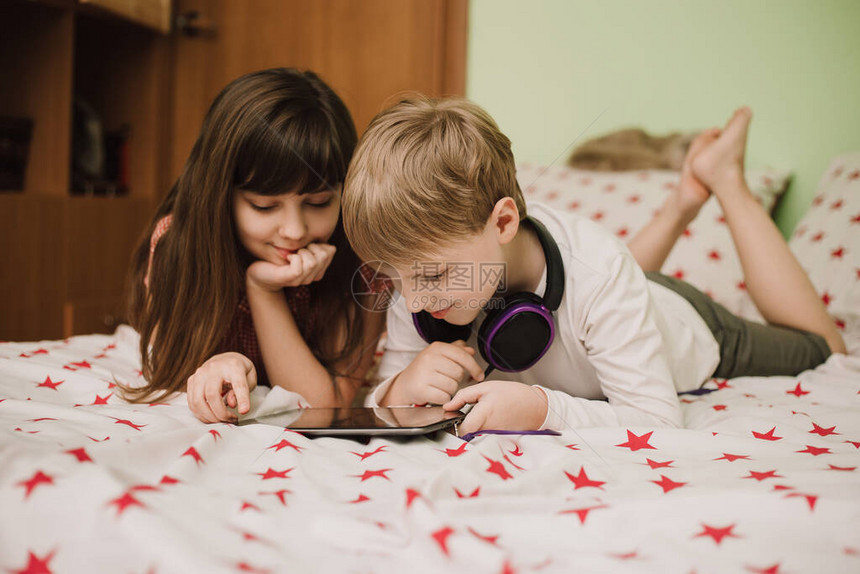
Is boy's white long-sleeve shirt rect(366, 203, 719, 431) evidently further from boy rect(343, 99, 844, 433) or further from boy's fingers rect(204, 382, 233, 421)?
boy's fingers rect(204, 382, 233, 421)

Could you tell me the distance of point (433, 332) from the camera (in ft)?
2.86

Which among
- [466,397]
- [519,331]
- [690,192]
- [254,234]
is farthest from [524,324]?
[690,192]

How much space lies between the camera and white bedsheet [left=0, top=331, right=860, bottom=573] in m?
0.46

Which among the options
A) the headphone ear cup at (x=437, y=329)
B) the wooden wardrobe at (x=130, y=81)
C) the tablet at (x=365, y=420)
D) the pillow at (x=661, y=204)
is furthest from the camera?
the wooden wardrobe at (x=130, y=81)

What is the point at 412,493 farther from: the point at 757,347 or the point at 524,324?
the point at 757,347

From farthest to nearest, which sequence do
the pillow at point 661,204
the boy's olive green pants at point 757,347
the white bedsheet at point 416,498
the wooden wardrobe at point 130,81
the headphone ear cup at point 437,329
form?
the wooden wardrobe at point 130,81 → the pillow at point 661,204 → the boy's olive green pants at point 757,347 → the headphone ear cup at point 437,329 → the white bedsheet at point 416,498

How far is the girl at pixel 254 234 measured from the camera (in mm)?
912

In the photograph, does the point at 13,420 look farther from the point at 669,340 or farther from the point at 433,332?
the point at 669,340

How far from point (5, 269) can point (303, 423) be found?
1.42 metres

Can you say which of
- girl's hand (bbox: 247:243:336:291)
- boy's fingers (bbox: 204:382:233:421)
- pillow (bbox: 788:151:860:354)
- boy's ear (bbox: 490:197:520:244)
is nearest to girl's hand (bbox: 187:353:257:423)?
boy's fingers (bbox: 204:382:233:421)

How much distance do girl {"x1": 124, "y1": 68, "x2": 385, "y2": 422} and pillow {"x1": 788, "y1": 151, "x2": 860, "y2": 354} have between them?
3.08ft

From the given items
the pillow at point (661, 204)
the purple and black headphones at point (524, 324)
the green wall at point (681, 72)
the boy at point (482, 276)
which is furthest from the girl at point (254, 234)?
the green wall at point (681, 72)

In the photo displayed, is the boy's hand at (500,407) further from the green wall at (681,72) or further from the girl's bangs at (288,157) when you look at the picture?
the green wall at (681,72)

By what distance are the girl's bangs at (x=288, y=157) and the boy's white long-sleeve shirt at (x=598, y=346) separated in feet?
0.75
